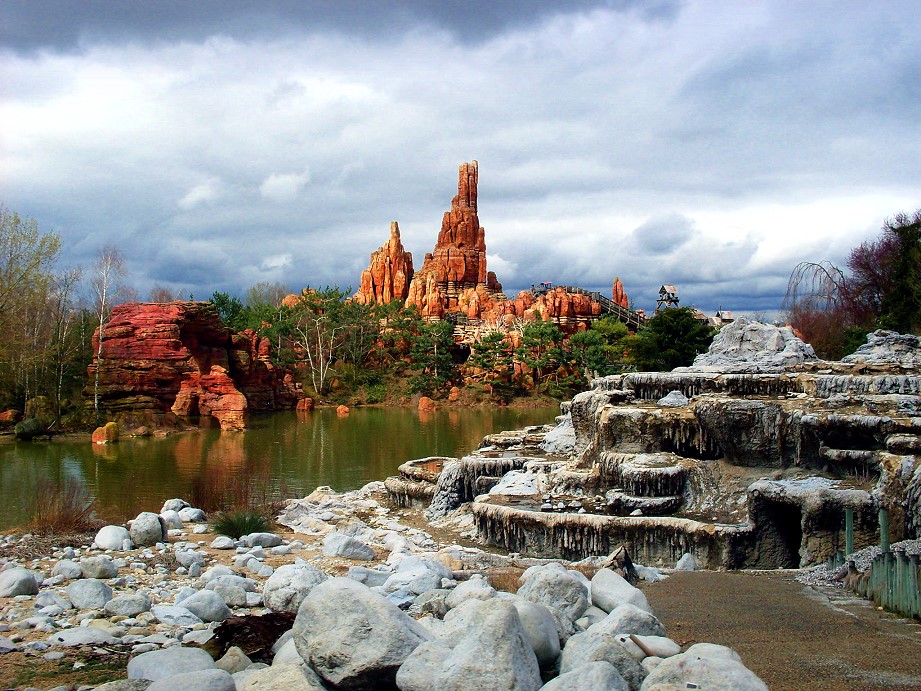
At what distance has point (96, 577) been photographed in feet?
22.2

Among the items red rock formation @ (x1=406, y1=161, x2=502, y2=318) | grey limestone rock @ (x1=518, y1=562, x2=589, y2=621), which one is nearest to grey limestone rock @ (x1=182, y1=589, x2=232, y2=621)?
grey limestone rock @ (x1=518, y1=562, x2=589, y2=621)

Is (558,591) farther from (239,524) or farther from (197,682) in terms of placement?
(239,524)

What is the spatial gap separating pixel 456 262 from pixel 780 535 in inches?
1983

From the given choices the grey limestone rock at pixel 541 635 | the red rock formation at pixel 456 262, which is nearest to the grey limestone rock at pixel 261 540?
the grey limestone rock at pixel 541 635

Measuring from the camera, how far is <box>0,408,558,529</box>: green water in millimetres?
15250

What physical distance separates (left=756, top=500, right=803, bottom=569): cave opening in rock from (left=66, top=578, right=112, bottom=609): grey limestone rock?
7550 millimetres

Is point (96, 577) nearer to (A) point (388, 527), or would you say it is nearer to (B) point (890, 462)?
A: (A) point (388, 527)

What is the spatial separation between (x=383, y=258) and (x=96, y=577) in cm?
5569

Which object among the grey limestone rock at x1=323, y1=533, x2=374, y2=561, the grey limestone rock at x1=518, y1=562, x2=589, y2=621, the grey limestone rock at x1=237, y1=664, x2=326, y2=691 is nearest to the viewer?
the grey limestone rock at x1=237, y1=664, x2=326, y2=691

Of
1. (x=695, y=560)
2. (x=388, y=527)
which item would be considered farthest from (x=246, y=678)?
(x=388, y=527)

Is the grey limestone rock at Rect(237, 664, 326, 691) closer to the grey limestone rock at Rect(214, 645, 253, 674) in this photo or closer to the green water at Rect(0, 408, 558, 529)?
the grey limestone rock at Rect(214, 645, 253, 674)

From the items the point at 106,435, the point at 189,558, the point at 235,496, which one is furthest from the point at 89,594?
the point at 106,435

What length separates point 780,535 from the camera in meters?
9.67

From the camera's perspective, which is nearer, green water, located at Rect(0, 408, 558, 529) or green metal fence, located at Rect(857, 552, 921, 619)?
green metal fence, located at Rect(857, 552, 921, 619)
